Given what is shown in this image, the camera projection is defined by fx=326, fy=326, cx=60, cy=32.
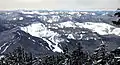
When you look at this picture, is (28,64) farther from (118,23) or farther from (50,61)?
(118,23)

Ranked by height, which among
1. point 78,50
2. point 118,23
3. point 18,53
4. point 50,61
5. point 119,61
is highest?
point 118,23

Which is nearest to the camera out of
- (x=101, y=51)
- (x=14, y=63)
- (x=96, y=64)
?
(x=96, y=64)

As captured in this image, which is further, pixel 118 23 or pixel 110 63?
pixel 110 63

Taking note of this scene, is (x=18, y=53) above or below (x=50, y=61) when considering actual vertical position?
above

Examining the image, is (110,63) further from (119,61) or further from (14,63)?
(14,63)

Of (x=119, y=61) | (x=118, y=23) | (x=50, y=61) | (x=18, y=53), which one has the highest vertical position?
(x=118, y=23)

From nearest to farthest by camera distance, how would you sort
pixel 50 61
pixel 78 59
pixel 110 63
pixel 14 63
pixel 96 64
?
pixel 96 64, pixel 110 63, pixel 78 59, pixel 14 63, pixel 50 61

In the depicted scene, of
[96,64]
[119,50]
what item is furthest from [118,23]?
[96,64]

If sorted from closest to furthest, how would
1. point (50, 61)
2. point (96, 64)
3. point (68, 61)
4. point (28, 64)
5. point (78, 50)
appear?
point (96, 64), point (78, 50), point (68, 61), point (28, 64), point (50, 61)

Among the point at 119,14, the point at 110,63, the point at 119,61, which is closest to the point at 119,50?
the point at 119,61
